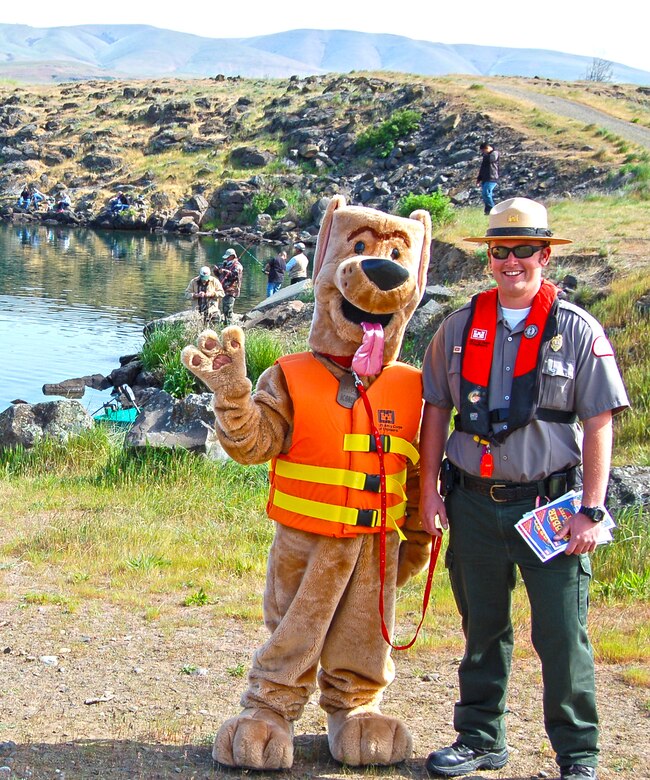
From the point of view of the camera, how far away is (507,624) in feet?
13.7

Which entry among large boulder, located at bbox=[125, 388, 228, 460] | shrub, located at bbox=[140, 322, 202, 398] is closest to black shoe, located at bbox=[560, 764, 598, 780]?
large boulder, located at bbox=[125, 388, 228, 460]

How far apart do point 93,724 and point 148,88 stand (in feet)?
232

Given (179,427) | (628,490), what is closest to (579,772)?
(628,490)

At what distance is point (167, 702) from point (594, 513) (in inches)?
89.6

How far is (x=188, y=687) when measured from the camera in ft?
16.9

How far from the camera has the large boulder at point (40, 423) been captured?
37.2 ft

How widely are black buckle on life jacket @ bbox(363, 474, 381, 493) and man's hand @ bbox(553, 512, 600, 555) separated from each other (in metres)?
0.78

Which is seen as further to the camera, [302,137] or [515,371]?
[302,137]

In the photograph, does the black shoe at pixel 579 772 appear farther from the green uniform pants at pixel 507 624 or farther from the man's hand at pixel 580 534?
the man's hand at pixel 580 534

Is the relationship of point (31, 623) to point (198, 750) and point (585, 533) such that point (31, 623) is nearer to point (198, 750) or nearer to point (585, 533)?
point (198, 750)

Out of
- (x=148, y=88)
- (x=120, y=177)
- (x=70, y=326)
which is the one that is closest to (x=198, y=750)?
(x=70, y=326)

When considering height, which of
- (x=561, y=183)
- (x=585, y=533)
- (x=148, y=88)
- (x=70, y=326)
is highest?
(x=148, y=88)

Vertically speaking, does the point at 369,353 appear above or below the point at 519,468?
above

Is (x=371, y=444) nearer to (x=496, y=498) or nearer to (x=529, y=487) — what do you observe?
(x=496, y=498)
